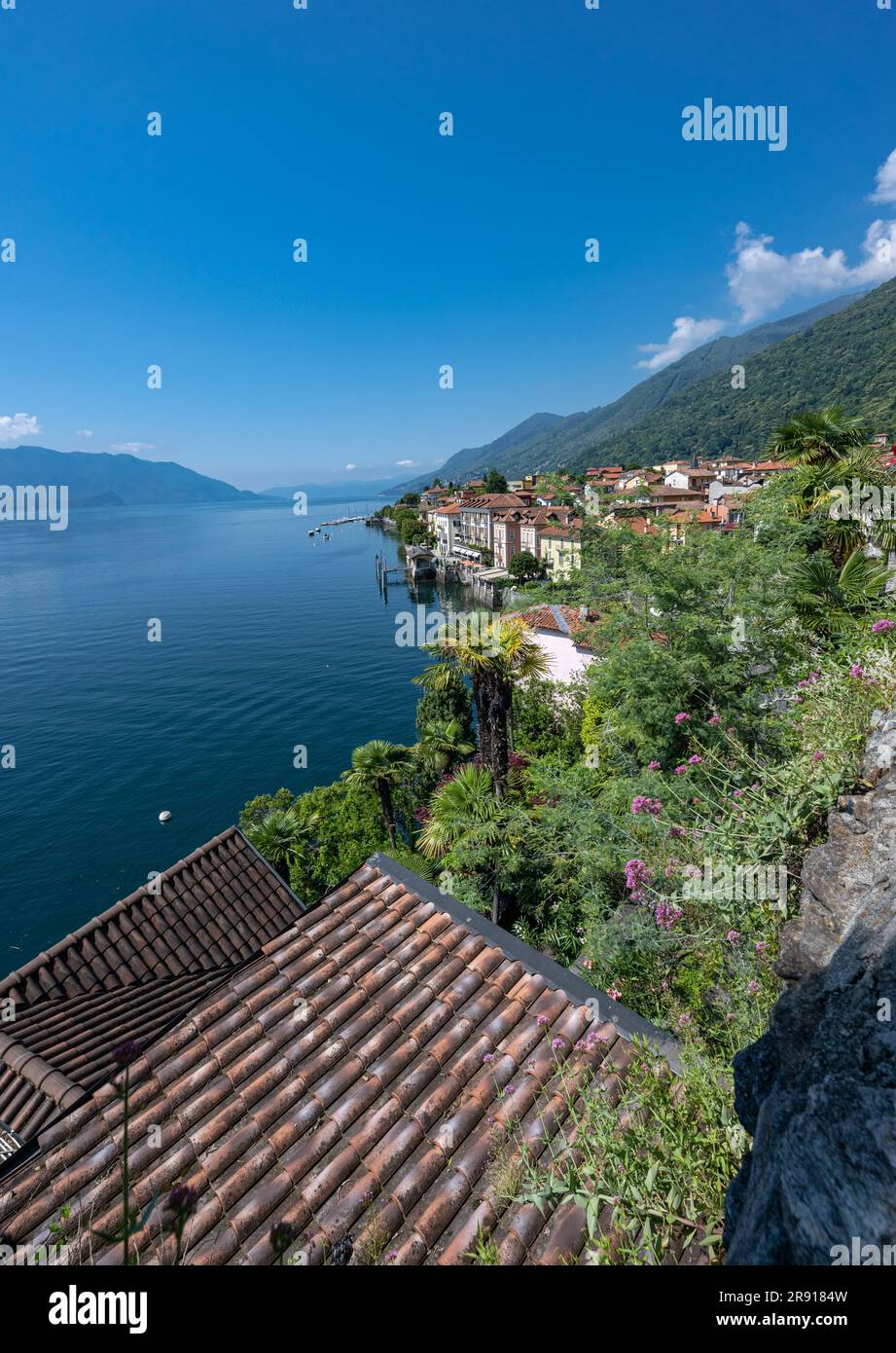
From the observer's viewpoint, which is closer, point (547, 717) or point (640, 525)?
point (640, 525)

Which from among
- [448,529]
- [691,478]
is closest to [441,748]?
[448,529]

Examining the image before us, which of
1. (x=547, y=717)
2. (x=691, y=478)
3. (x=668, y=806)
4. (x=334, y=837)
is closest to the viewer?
(x=668, y=806)

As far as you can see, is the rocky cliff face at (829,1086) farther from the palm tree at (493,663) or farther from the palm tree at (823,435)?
the palm tree at (493,663)

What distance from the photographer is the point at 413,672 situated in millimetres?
42406

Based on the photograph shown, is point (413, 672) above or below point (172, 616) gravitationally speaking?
below

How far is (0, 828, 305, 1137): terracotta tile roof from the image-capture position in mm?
6105

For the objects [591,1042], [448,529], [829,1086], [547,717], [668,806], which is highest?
[448,529]

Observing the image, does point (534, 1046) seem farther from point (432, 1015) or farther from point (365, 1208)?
point (365, 1208)

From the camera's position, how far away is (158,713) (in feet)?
119

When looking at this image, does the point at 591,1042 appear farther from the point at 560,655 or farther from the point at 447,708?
the point at 560,655

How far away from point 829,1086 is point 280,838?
16604 mm

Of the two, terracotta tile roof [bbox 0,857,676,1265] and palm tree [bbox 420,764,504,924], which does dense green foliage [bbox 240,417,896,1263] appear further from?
terracotta tile roof [bbox 0,857,676,1265]
